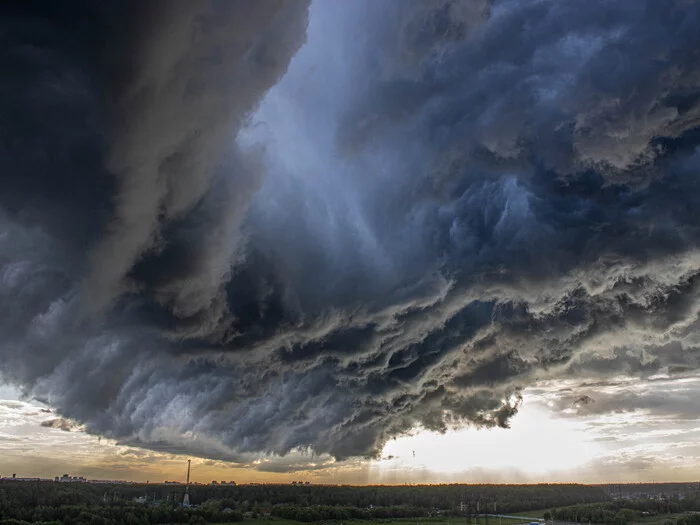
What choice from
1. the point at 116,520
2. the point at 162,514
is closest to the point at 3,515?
the point at 116,520

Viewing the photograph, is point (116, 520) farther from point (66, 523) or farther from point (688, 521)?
point (688, 521)

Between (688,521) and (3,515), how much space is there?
22522cm

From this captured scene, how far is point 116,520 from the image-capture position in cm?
17825

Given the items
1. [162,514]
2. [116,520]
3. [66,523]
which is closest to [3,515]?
[66,523]

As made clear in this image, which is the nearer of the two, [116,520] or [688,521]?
[116,520]

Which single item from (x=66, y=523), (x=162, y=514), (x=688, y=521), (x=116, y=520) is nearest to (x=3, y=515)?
(x=66, y=523)

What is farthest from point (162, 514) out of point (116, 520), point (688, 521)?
point (688, 521)

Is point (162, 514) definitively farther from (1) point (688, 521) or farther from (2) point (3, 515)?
(1) point (688, 521)

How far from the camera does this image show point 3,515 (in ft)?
566

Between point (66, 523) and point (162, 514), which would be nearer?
point (66, 523)

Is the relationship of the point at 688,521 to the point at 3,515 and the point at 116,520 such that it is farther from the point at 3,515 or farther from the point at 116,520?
the point at 3,515

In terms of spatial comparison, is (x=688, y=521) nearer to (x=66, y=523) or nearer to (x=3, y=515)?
(x=66, y=523)

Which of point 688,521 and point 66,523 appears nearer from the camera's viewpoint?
point 66,523

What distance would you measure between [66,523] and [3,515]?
1946 cm
